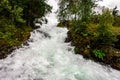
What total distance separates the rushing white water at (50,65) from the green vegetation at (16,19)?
1.07 metres

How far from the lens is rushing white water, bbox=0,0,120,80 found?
44.2 ft

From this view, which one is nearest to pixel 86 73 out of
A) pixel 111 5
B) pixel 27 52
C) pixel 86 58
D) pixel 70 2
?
pixel 86 58

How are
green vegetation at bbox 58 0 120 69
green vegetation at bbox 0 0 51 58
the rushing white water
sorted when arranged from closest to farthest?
1. the rushing white water
2. green vegetation at bbox 58 0 120 69
3. green vegetation at bbox 0 0 51 58

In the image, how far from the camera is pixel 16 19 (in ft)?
68.1

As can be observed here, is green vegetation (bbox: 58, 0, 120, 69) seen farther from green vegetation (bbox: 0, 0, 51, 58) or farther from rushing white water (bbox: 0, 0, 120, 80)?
green vegetation (bbox: 0, 0, 51, 58)

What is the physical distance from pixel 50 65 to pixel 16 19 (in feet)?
25.1

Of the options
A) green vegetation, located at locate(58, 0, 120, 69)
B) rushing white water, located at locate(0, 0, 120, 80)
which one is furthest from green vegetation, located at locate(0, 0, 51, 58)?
green vegetation, located at locate(58, 0, 120, 69)

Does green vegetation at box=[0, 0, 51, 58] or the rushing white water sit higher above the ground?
green vegetation at box=[0, 0, 51, 58]

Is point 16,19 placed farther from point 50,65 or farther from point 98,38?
point 98,38

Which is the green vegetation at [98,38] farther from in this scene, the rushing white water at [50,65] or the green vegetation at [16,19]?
the green vegetation at [16,19]

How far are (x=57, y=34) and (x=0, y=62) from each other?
31.7ft

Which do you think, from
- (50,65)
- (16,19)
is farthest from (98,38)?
(16,19)

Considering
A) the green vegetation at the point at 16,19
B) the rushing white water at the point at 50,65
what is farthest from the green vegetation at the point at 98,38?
the green vegetation at the point at 16,19

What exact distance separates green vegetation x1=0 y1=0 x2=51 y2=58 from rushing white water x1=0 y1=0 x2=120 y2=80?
3.51 feet
